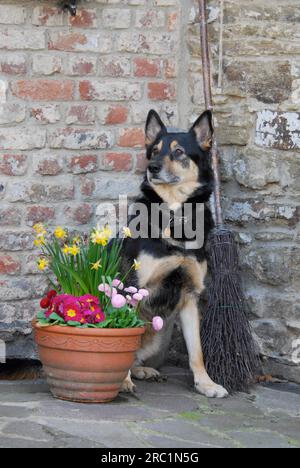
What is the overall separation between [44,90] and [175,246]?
3.58 ft

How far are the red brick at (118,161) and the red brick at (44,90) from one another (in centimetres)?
37

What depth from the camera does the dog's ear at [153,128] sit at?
3846mm

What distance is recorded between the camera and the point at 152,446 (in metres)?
2.65

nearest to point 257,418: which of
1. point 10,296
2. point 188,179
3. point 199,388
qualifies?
point 199,388

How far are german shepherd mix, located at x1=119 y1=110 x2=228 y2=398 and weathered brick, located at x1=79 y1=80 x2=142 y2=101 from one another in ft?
1.12

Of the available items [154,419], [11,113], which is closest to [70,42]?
[11,113]

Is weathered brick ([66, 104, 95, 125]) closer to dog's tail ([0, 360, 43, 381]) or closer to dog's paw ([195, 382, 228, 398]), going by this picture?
dog's tail ([0, 360, 43, 381])

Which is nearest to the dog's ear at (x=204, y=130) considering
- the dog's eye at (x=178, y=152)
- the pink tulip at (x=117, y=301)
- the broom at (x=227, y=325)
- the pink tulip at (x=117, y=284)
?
the dog's eye at (x=178, y=152)

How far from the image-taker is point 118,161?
413cm

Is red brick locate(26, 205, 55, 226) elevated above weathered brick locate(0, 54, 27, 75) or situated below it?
below

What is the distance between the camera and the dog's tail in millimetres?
3851

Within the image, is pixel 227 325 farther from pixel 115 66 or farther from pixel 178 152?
pixel 115 66
